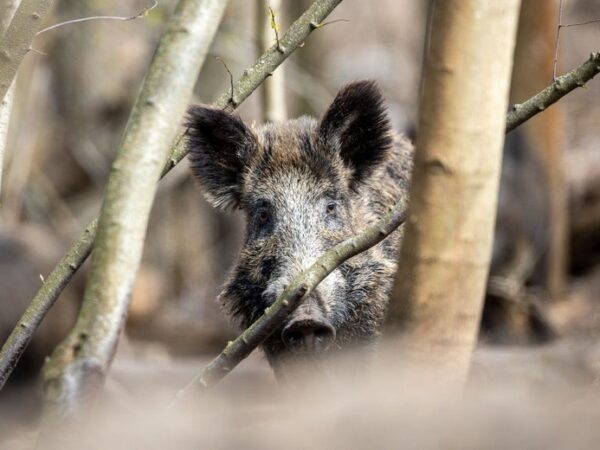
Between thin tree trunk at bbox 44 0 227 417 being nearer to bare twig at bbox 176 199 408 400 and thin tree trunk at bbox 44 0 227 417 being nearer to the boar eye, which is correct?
bare twig at bbox 176 199 408 400

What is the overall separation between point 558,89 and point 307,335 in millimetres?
1892

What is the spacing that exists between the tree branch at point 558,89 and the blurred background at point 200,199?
4670 millimetres

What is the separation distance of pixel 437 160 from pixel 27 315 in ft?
6.38

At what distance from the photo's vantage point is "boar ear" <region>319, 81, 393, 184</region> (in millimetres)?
6043

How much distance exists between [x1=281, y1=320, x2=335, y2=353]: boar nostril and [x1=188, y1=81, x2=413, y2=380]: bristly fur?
0.44m

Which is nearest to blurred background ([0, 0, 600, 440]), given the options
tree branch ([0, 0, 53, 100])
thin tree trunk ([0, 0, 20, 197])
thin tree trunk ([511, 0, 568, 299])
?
thin tree trunk ([511, 0, 568, 299])

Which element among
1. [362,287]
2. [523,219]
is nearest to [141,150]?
[362,287]

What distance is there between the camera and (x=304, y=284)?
370 cm

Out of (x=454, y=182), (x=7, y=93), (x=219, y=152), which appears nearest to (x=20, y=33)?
(x=7, y=93)

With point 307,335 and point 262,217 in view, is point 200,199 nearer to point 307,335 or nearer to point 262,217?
point 262,217

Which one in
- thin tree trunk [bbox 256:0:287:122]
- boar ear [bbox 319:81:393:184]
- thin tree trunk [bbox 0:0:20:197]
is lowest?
thin tree trunk [bbox 0:0:20:197]

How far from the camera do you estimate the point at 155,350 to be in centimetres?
1354

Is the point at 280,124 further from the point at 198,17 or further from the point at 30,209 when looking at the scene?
the point at 30,209

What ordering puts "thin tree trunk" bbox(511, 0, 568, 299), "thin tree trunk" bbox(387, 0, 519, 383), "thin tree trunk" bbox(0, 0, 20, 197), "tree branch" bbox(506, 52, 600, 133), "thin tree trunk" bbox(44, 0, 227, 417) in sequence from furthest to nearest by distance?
"thin tree trunk" bbox(511, 0, 568, 299), "thin tree trunk" bbox(0, 0, 20, 197), "tree branch" bbox(506, 52, 600, 133), "thin tree trunk" bbox(387, 0, 519, 383), "thin tree trunk" bbox(44, 0, 227, 417)
